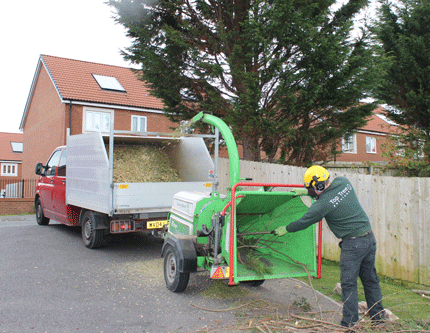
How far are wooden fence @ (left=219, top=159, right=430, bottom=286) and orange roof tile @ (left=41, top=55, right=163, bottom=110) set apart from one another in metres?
16.0

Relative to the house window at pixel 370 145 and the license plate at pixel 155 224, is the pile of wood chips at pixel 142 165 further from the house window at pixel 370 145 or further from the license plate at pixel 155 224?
the house window at pixel 370 145

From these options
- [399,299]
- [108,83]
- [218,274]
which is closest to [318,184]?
[218,274]

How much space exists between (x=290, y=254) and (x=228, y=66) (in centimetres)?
546

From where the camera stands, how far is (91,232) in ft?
25.0

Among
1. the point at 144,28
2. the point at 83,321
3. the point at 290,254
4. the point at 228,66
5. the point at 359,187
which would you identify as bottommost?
the point at 83,321

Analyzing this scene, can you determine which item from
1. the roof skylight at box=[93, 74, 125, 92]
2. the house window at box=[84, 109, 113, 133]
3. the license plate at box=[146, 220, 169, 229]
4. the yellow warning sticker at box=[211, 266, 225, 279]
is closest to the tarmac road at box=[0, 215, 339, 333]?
the yellow warning sticker at box=[211, 266, 225, 279]

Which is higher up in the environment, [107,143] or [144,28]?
[144,28]

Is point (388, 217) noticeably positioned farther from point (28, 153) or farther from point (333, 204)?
point (28, 153)

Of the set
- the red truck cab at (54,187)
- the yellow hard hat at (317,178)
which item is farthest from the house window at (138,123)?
the yellow hard hat at (317,178)

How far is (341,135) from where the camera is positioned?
8.96 metres

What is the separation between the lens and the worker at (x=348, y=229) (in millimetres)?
3824

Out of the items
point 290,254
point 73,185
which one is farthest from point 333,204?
point 73,185

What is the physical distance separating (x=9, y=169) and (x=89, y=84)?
30243mm

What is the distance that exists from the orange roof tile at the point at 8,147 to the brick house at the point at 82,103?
73.2ft
